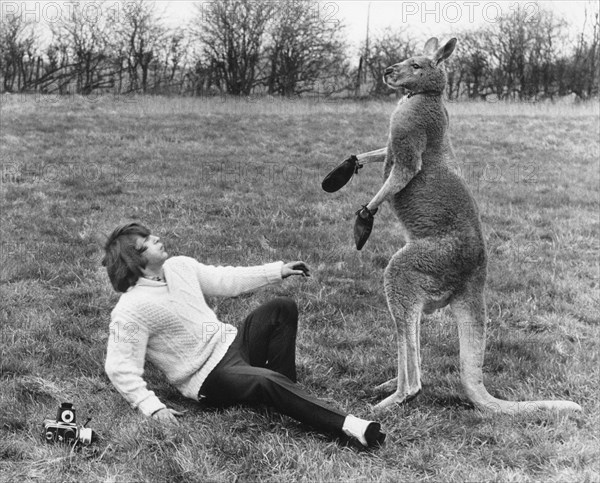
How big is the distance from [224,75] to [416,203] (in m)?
15.6

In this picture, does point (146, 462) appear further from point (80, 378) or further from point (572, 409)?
point (572, 409)

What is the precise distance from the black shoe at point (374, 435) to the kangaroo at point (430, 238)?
0.40m

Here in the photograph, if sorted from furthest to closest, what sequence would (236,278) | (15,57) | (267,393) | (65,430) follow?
(15,57), (236,278), (267,393), (65,430)

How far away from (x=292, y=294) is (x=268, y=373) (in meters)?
2.18

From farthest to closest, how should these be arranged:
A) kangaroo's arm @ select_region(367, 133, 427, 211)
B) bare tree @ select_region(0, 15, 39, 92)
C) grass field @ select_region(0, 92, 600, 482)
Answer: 1. bare tree @ select_region(0, 15, 39, 92)
2. kangaroo's arm @ select_region(367, 133, 427, 211)
3. grass field @ select_region(0, 92, 600, 482)

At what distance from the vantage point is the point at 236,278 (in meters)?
4.14

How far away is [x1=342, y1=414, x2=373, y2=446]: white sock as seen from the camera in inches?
133

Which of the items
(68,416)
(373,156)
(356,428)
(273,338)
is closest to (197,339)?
(273,338)

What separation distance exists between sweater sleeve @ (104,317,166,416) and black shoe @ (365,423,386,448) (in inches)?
44.4

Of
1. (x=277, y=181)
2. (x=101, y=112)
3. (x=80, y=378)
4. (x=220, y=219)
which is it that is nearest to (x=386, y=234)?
(x=220, y=219)

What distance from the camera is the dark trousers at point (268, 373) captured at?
11.4 feet

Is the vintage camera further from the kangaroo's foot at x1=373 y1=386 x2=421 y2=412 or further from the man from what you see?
the kangaroo's foot at x1=373 y1=386 x2=421 y2=412

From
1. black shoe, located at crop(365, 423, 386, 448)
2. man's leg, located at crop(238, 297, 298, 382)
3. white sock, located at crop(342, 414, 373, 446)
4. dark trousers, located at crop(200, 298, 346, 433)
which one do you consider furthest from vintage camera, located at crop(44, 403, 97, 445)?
black shoe, located at crop(365, 423, 386, 448)

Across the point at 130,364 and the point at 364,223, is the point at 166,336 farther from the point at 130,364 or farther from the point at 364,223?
the point at 364,223
